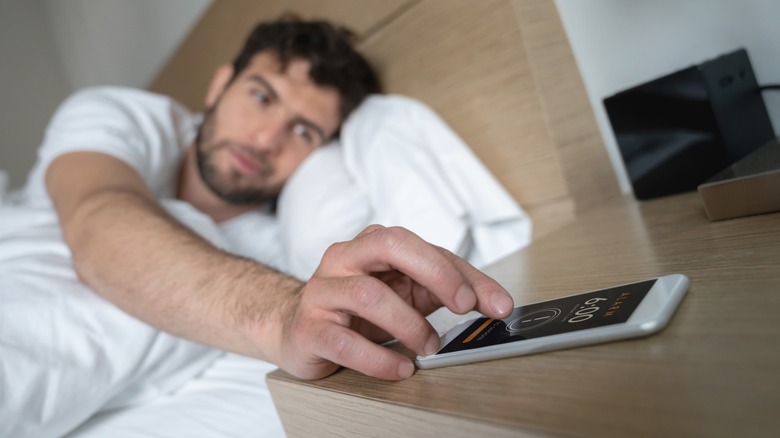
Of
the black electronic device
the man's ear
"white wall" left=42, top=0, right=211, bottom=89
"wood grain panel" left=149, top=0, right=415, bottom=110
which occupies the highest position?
"white wall" left=42, top=0, right=211, bottom=89

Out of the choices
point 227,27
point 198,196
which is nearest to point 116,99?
point 198,196

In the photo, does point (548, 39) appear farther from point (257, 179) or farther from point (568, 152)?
point (257, 179)

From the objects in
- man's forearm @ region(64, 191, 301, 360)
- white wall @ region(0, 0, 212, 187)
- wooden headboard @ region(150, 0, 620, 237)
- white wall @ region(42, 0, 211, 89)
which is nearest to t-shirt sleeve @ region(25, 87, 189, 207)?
man's forearm @ region(64, 191, 301, 360)

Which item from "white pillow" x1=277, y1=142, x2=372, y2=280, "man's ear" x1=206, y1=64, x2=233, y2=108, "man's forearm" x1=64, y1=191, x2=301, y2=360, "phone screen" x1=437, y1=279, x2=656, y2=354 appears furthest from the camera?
"man's ear" x1=206, y1=64, x2=233, y2=108

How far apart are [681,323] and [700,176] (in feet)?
1.56

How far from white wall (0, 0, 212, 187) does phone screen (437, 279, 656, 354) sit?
93.3 inches

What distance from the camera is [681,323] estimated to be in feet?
1.14

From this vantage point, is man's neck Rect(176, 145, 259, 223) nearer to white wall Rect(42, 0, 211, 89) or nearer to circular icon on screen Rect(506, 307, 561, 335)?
white wall Rect(42, 0, 211, 89)

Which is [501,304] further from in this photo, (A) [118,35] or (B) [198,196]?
(A) [118,35]

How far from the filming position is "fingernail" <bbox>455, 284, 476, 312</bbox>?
413 mm

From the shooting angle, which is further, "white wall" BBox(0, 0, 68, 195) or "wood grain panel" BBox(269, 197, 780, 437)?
"white wall" BBox(0, 0, 68, 195)

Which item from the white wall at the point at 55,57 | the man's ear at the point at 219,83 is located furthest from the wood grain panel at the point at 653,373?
→ the white wall at the point at 55,57

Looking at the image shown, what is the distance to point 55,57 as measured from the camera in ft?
10.6

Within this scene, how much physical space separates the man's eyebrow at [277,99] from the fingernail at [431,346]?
36.7 inches
